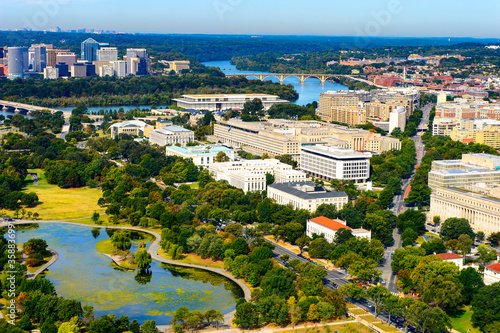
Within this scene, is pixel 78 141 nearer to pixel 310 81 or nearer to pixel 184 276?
pixel 184 276

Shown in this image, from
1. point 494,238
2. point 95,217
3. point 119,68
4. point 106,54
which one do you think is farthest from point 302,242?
point 106,54

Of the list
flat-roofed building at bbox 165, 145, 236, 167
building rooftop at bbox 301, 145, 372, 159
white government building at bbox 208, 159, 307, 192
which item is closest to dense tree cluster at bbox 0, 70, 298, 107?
flat-roofed building at bbox 165, 145, 236, 167

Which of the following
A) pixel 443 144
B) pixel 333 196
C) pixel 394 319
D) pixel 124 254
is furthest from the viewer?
pixel 443 144

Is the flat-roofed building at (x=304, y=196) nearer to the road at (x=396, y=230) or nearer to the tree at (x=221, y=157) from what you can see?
the road at (x=396, y=230)

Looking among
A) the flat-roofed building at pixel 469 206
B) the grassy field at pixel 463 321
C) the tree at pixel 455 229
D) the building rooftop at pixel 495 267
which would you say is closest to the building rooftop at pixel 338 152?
the flat-roofed building at pixel 469 206

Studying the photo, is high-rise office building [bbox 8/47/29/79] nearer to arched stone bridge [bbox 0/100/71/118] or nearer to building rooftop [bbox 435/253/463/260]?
arched stone bridge [bbox 0/100/71/118]

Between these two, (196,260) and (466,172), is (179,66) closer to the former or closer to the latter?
(466,172)

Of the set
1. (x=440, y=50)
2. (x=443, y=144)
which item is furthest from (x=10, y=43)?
(x=443, y=144)
